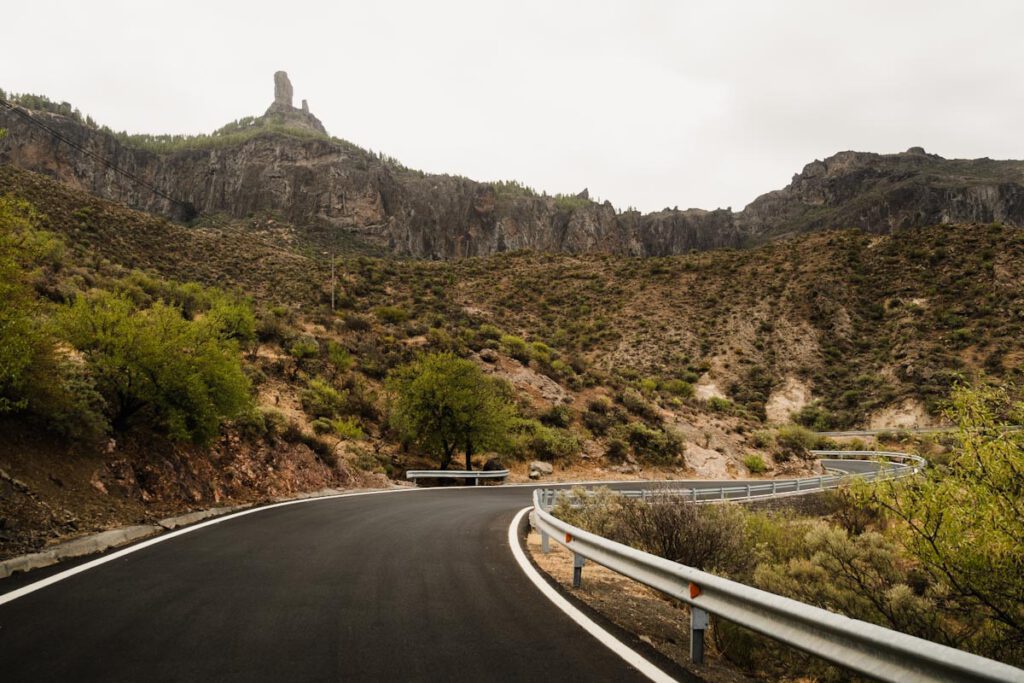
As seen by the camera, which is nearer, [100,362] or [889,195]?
[100,362]

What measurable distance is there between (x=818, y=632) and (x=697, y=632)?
1231 millimetres

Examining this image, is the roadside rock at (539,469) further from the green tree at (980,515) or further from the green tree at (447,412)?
the green tree at (980,515)

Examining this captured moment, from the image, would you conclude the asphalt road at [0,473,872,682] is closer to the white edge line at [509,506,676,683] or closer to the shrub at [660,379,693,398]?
the white edge line at [509,506,676,683]

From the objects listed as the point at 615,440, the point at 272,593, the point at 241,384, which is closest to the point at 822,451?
the point at 615,440

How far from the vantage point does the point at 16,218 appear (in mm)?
7465

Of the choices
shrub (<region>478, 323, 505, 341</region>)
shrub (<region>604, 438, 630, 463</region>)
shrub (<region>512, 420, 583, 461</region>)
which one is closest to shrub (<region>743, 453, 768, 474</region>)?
shrub (<region>604, 438, 630, 463</region>)

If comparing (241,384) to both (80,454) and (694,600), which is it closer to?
(80,454)

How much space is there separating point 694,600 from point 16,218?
9.70 m

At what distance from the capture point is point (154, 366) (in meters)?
11.1

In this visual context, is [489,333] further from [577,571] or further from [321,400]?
[577,571]

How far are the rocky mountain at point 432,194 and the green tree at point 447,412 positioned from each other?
289 ft

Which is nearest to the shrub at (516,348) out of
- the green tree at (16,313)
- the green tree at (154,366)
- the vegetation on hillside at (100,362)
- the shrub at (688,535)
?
the vegetation on hillside at (100,362)

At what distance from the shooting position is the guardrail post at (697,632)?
395 centimetres

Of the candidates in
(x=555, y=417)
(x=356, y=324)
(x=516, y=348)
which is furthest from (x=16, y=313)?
(x=516, y=348)
